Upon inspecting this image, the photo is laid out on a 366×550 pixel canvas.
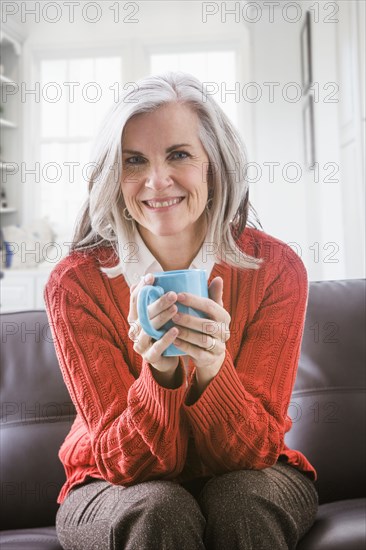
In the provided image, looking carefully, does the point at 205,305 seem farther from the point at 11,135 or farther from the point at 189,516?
the point at 11,135

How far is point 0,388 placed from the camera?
1.41 metres

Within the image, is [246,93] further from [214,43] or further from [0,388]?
[0,388]

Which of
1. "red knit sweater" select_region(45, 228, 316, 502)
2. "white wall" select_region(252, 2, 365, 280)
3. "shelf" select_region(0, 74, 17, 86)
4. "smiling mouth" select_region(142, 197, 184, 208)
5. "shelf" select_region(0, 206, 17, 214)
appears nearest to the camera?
"red knit sweater" select_region(45, 228, 316, 502)

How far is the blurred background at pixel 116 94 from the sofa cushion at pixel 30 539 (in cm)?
319

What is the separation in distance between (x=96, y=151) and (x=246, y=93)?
13.6 feet

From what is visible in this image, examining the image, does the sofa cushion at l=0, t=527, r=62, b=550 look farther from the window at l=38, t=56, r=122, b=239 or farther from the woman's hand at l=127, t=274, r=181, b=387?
the window at l=38, t=56, r=122, b=239

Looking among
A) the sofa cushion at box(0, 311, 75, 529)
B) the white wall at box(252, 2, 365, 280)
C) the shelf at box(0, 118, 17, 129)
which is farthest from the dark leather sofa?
the shelf at box(0, 118, 17, 129)

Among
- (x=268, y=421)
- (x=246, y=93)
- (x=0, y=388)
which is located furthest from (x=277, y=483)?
(x=246, y=93)

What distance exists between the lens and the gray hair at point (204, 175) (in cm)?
117

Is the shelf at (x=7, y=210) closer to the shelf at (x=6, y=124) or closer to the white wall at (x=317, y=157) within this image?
the shelf at (x=6, y=124)

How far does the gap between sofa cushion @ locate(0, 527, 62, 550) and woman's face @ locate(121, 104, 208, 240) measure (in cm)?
58

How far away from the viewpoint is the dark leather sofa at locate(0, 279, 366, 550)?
134 cm

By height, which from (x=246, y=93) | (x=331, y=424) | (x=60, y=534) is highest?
(x=246, y=93)

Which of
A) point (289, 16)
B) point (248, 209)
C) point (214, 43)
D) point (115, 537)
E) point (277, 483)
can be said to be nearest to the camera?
point (115, 537)
